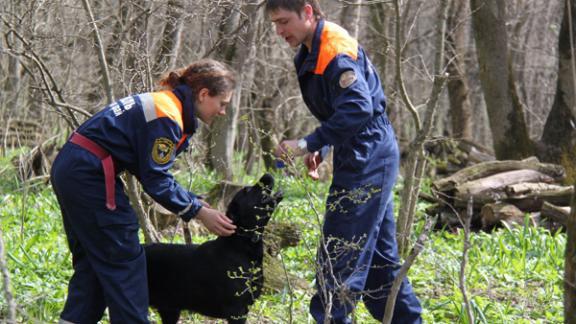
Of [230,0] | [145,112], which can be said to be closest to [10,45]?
[230,0]

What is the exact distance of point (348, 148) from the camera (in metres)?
4.08

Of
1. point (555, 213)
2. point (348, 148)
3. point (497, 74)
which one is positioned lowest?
point (555, 213)

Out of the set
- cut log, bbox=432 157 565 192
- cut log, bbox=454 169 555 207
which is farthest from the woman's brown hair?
cut log, bbox=432 157 565 192

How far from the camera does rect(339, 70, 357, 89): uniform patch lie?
3.89 m

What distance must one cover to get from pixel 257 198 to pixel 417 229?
399 cm

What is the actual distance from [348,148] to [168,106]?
0.99m

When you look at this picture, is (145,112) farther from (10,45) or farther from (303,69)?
(10,45)

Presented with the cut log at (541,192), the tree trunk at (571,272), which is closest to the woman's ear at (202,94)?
the tree trunk at (571,272)

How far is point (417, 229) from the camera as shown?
313 inches

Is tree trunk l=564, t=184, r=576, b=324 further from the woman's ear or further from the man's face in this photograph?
the woman's ear

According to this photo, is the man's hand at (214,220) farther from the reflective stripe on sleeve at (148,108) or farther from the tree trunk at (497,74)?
the tree trunk at (497,74)

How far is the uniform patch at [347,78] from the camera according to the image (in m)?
3.89

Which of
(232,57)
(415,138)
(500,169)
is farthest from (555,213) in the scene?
(232,57)

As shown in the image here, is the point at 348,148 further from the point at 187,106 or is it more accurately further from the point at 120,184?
the point at 120,184
